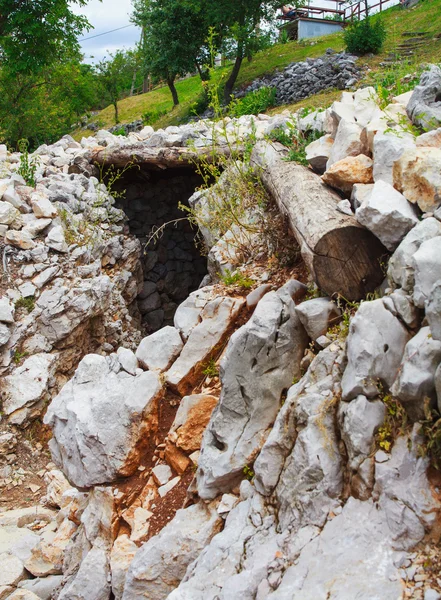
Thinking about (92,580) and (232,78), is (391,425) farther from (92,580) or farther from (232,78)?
(232,78)

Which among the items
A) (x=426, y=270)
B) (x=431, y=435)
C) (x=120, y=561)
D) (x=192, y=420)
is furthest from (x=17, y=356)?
(x=431, y=435)

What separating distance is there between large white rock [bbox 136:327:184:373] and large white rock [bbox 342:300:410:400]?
2.11 meters

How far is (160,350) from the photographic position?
456 cm

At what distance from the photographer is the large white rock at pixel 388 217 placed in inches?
124

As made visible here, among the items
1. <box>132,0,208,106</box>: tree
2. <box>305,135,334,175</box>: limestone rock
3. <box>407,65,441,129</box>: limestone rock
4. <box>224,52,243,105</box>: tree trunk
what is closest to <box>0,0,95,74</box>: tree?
<box>132,0,208,106</box>: tree

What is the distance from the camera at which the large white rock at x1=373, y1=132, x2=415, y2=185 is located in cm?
379

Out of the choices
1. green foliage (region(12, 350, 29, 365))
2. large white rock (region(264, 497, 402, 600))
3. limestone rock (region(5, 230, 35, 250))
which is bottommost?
green foliage (region(12, 350, 29, 365))

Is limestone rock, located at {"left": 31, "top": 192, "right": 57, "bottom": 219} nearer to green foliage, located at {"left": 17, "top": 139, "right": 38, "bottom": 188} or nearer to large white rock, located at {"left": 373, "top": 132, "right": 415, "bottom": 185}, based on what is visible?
green foliage, located at {"left": 17, "top": 139, "right": 38, "bottom": 188}

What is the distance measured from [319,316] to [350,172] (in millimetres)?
1434

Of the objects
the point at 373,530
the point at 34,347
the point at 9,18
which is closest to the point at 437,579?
the point at 373,530

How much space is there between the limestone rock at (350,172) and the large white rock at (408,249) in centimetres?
121

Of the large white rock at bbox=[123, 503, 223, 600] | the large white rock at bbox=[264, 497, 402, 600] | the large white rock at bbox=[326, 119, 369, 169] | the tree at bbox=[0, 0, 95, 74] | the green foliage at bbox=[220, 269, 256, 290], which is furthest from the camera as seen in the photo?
the tree at bbox=[0, 0, 95, 74]

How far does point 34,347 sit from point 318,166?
434cm

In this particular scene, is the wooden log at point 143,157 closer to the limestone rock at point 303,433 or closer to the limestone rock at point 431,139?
the limestone rock at point 431,139
